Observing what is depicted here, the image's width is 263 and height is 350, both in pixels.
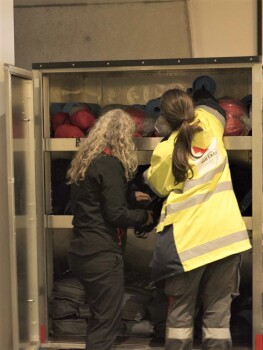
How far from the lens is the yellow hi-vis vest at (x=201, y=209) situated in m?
3.59

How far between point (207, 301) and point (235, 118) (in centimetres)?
118

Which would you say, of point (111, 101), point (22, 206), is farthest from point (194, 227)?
point (111, 101)

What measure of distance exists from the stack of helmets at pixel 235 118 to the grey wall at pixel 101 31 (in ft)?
3.07

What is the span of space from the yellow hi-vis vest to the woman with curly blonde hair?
21cm

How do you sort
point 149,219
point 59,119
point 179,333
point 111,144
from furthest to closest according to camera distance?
point 59,119 < point 149,219 < point 111,144 < point 179,333

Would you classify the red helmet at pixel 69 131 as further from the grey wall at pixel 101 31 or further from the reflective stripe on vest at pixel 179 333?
the reflective stripe on vest at pixel 179 333

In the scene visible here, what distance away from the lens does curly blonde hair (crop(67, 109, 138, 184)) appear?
12.4ft

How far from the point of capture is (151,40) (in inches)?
197

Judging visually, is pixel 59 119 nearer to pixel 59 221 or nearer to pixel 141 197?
pixel 59 221

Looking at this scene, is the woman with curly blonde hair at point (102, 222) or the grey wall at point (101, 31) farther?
the grey wall at point (101, 31)

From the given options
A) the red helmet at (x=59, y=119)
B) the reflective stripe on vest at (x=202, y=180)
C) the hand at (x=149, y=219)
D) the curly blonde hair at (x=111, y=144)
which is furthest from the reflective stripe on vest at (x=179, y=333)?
the red helmet at (x=59, y=119)

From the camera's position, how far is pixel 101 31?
5.04 meters

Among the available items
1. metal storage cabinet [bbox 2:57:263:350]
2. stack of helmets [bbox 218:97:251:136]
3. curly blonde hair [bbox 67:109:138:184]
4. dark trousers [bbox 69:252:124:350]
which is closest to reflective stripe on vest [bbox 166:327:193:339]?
dark trousers [bbox 69:252:124:350]

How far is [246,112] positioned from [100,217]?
1208 millimetres
